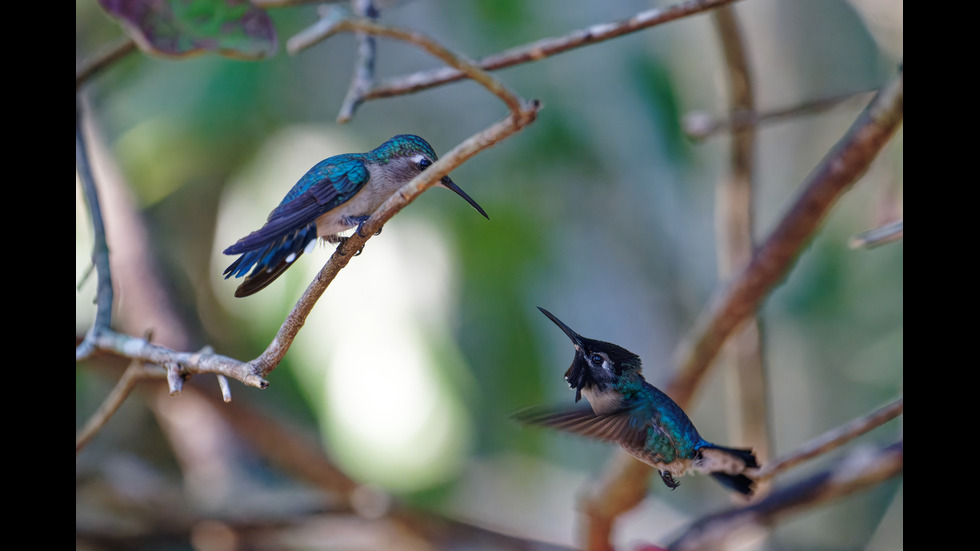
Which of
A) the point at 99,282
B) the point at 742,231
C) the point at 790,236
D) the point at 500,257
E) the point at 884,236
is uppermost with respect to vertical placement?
the point at 742,231

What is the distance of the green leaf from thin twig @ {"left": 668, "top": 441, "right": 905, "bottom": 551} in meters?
1.31

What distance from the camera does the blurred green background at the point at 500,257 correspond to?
128 cm

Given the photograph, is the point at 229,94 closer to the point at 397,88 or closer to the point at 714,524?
the point at 397,88

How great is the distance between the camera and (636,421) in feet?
2.00

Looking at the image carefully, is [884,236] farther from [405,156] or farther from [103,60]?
[103,60]

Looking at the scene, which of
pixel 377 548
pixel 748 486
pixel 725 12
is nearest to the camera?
pixel 748 486

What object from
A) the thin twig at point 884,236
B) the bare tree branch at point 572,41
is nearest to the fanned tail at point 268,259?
the bare tree branch at point 572,41

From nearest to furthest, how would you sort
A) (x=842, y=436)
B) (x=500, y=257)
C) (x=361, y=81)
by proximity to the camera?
(x=361, y=81), (x=842, y=436), (x=500, y=257)

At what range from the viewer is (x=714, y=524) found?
180 cm

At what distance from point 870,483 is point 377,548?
1.38m

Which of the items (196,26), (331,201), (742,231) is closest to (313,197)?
(331,201)

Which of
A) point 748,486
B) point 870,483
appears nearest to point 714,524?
point 870,483

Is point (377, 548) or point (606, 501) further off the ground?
point (377, 548)

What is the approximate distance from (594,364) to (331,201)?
8.4 inches
